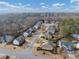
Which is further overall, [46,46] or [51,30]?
[51,30]

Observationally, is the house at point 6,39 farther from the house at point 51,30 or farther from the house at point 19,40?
the house at point 51,30

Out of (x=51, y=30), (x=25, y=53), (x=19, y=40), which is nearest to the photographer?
(x=25, y=53)

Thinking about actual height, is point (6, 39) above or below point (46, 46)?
above

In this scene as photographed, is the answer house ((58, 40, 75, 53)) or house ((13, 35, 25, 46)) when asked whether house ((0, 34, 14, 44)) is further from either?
house ((58, 40, 75, 53))

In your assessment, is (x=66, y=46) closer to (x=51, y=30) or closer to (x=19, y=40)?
(x=51, y=30)

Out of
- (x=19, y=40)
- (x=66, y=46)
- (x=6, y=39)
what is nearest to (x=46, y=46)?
(x=66, y=46)

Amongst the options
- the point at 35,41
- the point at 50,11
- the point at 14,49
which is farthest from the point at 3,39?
the point at 50,11

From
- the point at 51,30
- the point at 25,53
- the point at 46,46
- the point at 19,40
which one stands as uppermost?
the point at 51,30

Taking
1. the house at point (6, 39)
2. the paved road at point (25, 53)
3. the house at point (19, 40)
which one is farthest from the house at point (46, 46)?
the house at point (6, 39)

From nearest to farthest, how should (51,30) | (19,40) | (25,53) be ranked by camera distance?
(25,53) < (19,40) < (51,30)

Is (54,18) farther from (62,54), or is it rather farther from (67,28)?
(62,54)

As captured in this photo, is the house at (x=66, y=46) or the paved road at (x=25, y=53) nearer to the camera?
the paved road at (x=25, y=53)

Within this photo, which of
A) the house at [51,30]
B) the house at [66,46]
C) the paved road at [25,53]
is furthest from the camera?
the house at [51,30]
